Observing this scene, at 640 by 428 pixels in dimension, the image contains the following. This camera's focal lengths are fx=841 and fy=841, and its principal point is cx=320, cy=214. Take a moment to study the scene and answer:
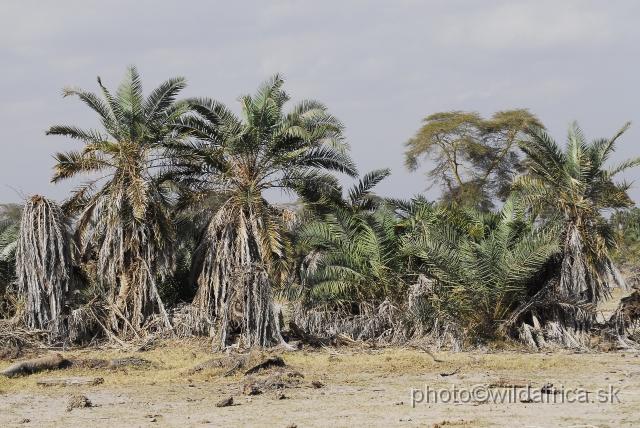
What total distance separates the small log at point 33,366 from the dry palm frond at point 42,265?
138 inches

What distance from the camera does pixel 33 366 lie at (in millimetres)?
14969

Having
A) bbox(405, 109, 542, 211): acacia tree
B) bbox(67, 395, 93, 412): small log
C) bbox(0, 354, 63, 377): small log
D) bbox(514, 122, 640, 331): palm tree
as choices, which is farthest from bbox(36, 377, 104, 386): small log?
bbox(405, 109, 542, 211): acacia tree

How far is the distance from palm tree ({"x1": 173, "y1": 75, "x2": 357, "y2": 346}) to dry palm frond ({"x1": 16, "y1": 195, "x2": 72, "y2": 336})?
10.1ft

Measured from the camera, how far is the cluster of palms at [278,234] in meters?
18.1

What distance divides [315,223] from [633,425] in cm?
1161

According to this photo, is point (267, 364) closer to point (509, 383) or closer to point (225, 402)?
point (225, 402)

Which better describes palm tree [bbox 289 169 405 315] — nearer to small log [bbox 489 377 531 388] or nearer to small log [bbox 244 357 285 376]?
small log [bbox 244 357 285 376]

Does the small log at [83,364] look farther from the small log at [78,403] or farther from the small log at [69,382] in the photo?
the small log at [78,403]

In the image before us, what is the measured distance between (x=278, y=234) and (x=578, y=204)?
6.61 m

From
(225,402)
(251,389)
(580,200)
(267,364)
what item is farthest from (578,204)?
(225,402)

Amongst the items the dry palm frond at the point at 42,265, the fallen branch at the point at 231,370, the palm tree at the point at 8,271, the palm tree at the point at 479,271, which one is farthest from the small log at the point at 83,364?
→ the palm tree at the point at 479,271

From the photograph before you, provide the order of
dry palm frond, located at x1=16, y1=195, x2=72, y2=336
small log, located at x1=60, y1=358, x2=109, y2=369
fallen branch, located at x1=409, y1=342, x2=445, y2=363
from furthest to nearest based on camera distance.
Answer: dry palm frond, located at x1=16, y1=195, x2=72, y2=336 < fallen branch, located at x1=409, y1=342, x2=445, y2=363 < small log, located at x1=60, y1=358, x2=109, y2=369

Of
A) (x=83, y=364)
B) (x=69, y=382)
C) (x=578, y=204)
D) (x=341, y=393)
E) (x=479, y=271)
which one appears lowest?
(x=341, y=393)

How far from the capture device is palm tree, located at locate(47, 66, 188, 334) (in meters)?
19.5
